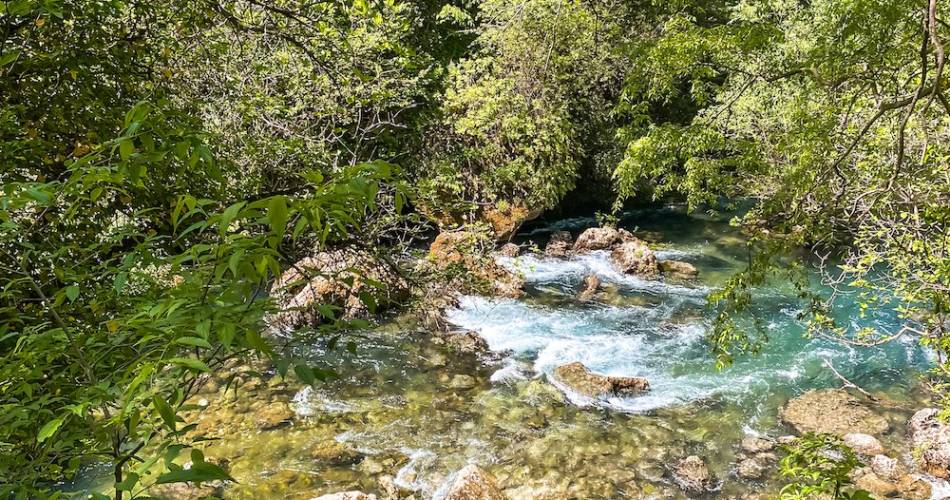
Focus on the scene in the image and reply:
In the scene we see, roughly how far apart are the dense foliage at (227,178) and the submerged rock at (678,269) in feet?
8.97

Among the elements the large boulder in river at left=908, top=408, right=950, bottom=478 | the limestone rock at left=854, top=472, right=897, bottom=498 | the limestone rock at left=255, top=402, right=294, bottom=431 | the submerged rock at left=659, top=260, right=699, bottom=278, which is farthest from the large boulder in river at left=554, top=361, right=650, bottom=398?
the submerged rock at left=659, top=260, right=699, bottom=278

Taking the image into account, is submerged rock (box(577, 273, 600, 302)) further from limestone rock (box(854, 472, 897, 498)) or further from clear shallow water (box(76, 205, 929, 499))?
limestone rock (box(854, 472, 897, 498))

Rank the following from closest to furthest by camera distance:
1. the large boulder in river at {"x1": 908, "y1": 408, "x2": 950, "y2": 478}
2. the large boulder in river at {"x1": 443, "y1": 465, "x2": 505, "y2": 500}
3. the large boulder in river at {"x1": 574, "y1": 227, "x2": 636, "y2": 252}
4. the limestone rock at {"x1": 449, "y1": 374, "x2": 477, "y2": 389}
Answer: the large boulder in river at {"x1": 443, "y1": 465, "x2": 505, "y2": 500}, the large boulder in river at {"x1": 908, "y1": 408, "x2": 950, "y2": 478}, the limestone rock at {"x1": 449, "y1": 374, "x2": 477, "y2": 389}, the large boulder in river at {"x1": 574, "y1": 227, "x2": 636, "y2": 252}

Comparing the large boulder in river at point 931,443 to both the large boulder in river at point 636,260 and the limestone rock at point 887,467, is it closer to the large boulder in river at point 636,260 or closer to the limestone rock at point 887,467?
the limestone rock at point 887,467

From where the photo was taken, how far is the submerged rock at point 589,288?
34.9 feet

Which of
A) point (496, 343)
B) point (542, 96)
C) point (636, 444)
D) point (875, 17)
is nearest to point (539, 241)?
point (542, 96)

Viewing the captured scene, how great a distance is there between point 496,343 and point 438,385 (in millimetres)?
1533

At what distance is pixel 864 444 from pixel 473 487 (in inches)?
172

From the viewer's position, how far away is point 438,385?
7680 millimetres

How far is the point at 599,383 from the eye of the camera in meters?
7.54

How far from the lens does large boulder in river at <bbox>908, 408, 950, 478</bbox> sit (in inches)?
224

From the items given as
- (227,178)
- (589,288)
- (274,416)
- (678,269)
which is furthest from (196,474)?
(678,269)

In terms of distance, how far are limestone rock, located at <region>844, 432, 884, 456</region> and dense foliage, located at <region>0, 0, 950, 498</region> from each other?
141 centimetres

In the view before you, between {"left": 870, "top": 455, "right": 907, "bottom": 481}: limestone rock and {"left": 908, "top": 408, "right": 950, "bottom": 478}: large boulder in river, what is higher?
{"left": 908, "top": 408, "right": 950, "bottom": 478}: large boulder in river
